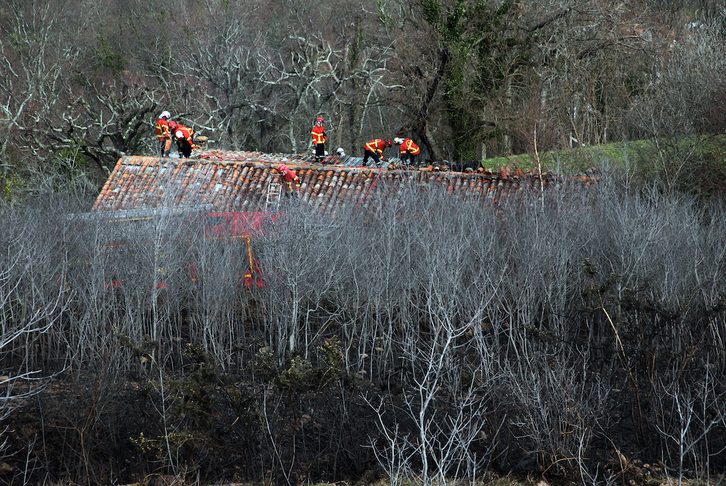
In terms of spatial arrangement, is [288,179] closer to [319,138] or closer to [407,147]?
[319,138]

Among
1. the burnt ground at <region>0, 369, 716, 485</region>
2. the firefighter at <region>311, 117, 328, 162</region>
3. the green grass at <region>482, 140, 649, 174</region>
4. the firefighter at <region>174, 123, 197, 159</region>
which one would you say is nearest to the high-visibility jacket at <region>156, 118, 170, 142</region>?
the firefighter at <region>174, 123, 197, 159</region>

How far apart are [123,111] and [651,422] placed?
22.3 meters

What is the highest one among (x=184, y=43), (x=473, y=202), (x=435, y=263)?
(x=184, y=43)

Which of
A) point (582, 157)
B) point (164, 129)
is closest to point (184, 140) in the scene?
point (164, 129)

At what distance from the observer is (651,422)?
8.04 meters

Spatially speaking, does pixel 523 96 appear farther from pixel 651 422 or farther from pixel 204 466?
pixel 204 466

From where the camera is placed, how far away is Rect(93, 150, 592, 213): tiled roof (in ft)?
53.5

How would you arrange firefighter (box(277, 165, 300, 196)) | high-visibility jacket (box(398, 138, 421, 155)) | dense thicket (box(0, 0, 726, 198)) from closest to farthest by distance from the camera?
1. firefighter (box(277, 165, 300, 196))
2. high-visibility jacket (box(398, 138, 421, 155))
3. dense thicket (box(0, 0, 726, 198))

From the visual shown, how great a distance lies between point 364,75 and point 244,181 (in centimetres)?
1581

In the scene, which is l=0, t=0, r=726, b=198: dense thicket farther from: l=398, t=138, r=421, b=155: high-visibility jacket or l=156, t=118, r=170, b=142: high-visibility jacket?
l=156, t=118, r=170, b=142: high-visibility jacket

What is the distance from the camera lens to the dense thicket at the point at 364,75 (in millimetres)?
20625

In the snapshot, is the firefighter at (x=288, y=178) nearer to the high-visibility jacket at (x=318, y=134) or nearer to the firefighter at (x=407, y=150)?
the high-visibility jacket at (x=318, y=134)

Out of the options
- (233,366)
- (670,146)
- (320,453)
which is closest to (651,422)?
(320,453)

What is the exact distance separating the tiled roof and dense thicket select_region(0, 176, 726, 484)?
3.09 meters
